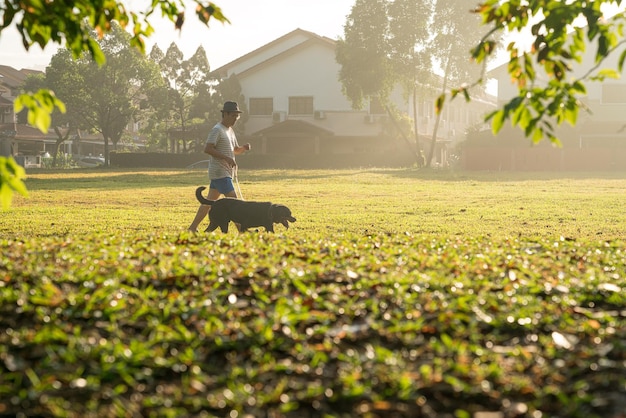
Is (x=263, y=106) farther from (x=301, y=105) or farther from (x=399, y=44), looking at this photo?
(x=399, y=44)

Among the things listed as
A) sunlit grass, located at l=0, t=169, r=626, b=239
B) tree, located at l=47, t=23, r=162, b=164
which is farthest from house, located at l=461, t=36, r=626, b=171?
tree, located at l=47, t=23, r=162, b=164

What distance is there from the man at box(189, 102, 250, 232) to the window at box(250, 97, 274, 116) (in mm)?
47661

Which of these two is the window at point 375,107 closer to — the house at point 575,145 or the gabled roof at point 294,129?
the gabled roof at point 294,129

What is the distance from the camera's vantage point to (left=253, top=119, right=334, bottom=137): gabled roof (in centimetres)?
5728

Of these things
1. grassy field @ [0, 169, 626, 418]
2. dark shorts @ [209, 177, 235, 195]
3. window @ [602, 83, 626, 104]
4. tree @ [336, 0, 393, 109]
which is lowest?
grassy field @ [0, 169, 626, 418]

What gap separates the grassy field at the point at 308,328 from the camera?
4328mm

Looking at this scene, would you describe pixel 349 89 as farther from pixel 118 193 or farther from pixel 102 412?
pixel 102 412

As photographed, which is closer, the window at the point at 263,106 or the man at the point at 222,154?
the man at the point at 222,154

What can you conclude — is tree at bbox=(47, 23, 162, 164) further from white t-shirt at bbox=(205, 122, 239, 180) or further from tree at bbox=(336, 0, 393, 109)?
white t-shirt at bbox=(205, 122, 239, 180)

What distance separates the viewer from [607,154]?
48.1 metres

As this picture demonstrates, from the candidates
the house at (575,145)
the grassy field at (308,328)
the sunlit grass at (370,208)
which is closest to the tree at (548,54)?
the grassy field at (308,328)

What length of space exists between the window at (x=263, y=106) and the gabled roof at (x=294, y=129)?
2796 mm

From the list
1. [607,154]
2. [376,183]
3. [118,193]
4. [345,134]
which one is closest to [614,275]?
[118,193]

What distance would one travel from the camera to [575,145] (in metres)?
52.1
